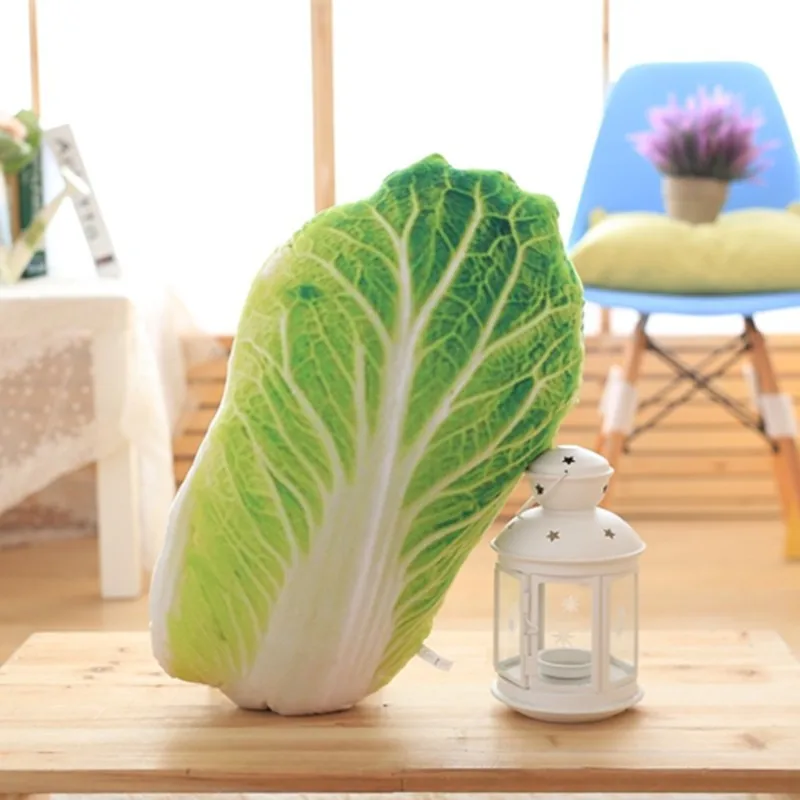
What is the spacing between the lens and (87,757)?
3.59 ft

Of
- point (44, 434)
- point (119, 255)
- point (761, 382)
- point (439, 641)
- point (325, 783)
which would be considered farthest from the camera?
point (119, 255)

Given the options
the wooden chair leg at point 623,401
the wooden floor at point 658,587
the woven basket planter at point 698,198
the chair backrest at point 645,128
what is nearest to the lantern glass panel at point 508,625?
the wooden floor at point 658,587

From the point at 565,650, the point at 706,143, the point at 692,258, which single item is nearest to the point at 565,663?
the point at 565,650

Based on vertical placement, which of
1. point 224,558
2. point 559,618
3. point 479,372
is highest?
point 479,372

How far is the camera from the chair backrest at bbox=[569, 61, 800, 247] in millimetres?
2646

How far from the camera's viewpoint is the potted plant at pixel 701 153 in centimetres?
249

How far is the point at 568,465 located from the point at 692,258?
125 cm

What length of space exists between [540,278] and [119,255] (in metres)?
1.82

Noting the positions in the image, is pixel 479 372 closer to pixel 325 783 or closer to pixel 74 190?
pixel 325 783

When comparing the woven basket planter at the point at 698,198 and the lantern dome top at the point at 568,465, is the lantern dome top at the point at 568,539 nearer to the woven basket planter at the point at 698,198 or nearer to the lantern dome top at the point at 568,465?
the lantern dome top at the point at 568,465

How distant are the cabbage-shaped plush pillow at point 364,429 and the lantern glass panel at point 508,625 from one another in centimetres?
10

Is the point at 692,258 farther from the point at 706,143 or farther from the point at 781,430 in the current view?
the point at 781,430

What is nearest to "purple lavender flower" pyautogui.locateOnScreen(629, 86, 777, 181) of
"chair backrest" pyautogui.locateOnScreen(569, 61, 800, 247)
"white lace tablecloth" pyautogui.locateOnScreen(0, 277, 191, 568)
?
"chair backrest" pyautogui.locateOnScreen(569, 61, 800, 247)

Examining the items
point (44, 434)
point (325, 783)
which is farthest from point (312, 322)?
point (44, 434)
